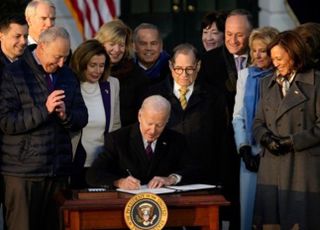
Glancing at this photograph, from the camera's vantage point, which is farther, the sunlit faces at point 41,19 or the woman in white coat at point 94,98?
the sunlit faces at point 41,19

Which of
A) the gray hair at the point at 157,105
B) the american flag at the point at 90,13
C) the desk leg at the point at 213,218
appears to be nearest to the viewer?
the desk leg at the point at 213,218

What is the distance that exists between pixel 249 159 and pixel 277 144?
1.66 feet

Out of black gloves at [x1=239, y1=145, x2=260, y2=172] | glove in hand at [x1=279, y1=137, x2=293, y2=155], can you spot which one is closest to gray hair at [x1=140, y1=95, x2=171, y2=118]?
glove in hand at [x1=279, y1=137, x2=293, y2=155]

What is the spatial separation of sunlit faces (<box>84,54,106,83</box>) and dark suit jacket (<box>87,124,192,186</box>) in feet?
2.48

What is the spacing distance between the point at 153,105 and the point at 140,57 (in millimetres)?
1852

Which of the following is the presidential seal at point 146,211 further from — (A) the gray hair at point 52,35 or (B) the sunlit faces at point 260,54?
(B) the sunlit faces at point 260,54

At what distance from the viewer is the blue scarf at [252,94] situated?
965 centimetres

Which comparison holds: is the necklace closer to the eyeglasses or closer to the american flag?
the eyeglasses

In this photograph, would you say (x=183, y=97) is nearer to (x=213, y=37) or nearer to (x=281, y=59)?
(x=281, y=59)

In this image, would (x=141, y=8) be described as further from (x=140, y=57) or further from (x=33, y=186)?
(x=33, y=186)

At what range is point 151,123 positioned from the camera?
335 inches

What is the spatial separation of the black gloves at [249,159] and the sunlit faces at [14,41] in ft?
6.01

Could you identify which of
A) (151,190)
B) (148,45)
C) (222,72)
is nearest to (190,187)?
(151,190)

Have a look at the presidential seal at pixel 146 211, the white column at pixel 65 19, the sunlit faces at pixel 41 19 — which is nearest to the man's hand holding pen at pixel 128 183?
the presidential seal at pixel 146 211
